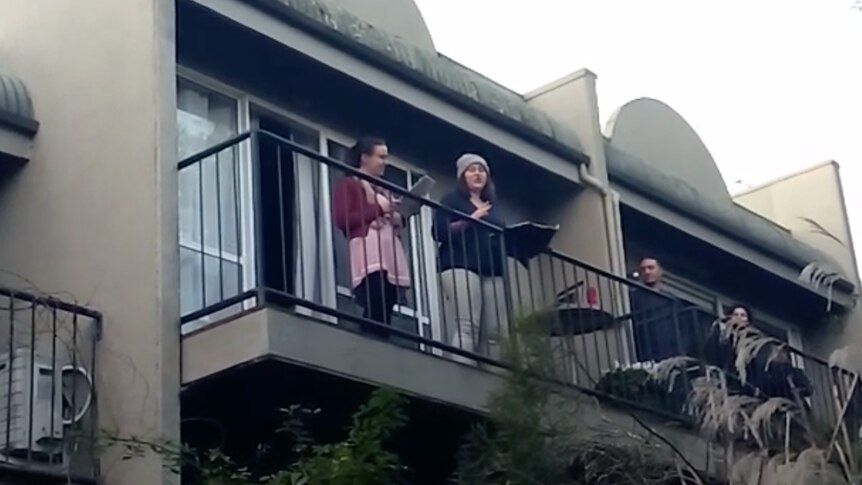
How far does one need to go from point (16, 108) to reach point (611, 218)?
4.52m

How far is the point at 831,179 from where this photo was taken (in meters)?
15.9

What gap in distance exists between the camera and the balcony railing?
8.78 m

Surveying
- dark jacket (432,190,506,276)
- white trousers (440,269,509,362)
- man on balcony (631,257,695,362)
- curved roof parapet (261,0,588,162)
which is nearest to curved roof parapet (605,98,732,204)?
curved roof parapet (261,0,588,162)

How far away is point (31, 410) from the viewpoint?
832 centimetres

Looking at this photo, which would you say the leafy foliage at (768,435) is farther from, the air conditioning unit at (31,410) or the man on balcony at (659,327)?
the air conditioning unit at (31,410)

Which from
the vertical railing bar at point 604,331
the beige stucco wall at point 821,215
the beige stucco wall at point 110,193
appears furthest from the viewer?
the beige stucco wall at point 821,215

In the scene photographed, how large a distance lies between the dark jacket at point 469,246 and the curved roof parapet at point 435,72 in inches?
51.1

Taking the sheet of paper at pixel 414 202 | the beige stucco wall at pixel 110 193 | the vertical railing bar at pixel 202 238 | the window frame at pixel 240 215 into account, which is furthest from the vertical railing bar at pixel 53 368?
the sheet of paper at pixel 414 202

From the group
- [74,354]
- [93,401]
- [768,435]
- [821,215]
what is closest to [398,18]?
[74,354]

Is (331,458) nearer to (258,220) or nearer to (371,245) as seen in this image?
(258,220)

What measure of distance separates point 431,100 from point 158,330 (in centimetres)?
328

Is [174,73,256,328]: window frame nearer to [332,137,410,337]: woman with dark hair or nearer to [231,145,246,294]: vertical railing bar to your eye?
[231,145,246,294]: vertical railing bar

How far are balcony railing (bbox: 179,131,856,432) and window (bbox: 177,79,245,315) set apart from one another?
0.03ft

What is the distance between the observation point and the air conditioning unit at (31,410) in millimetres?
8297
